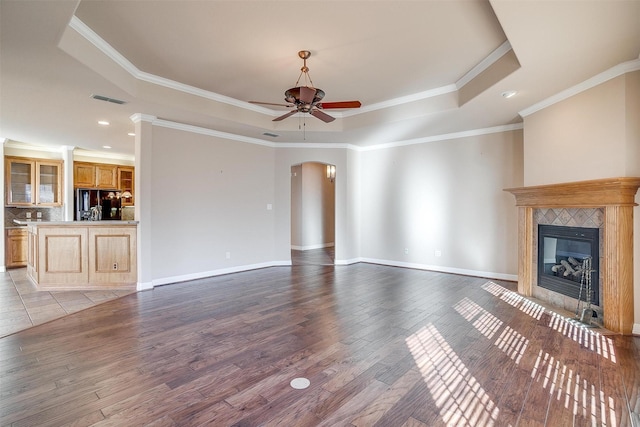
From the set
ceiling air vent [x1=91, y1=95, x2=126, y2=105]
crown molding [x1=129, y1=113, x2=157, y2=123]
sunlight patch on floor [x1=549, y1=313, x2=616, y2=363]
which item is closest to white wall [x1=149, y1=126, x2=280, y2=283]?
crown molding [x1=129, y1=113, x2=157, y2=123]

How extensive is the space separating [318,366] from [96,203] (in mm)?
7716

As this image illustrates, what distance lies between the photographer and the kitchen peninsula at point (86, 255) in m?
4.77

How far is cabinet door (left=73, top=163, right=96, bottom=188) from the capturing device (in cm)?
756

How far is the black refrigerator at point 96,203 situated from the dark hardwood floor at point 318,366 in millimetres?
4512

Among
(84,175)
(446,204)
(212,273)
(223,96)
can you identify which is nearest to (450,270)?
(446,204)

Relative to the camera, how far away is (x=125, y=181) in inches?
333

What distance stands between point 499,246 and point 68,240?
7011 mm

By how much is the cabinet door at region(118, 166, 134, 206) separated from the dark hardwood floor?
5.16 m

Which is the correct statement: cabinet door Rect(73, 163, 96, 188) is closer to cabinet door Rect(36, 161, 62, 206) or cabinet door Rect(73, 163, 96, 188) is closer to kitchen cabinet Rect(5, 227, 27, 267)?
cabinet door Rect(36, 161, 62, 206)

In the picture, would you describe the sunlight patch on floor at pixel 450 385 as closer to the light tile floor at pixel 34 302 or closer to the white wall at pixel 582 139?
the white wall at pixel 582 139

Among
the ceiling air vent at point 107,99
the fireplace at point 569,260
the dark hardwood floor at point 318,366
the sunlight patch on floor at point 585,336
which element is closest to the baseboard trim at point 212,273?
the dark hardwood floor at point 318,366

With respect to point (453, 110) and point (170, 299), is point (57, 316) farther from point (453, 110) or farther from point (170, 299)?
point (453, 110)

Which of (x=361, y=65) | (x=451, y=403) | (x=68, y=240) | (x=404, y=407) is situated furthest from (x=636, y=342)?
(x=68, y=240)

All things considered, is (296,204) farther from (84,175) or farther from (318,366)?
(318,366)
